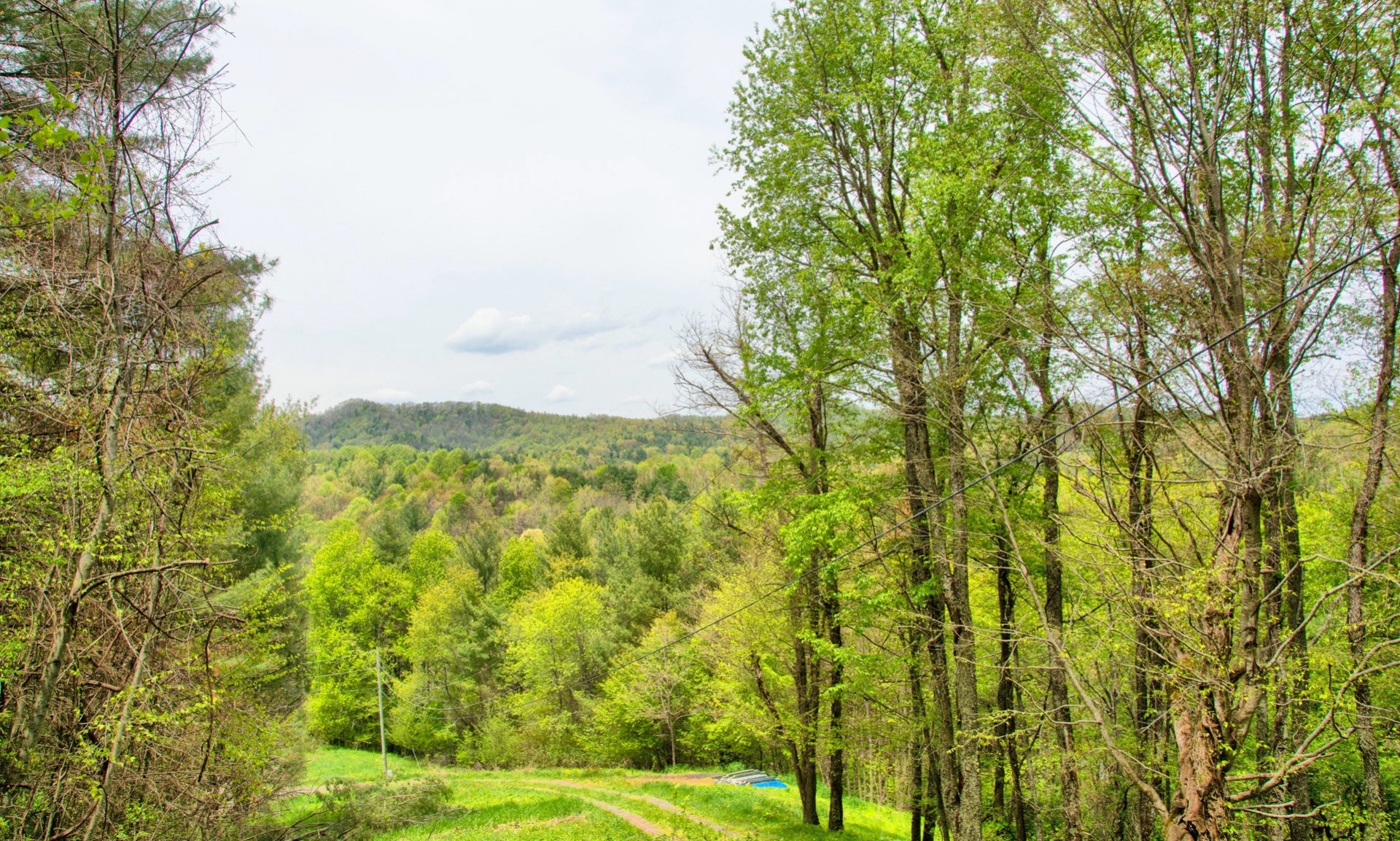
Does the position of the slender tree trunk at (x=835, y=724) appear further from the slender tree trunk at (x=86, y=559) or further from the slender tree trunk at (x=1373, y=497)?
the slender tree trunk at (x=86, y=559)

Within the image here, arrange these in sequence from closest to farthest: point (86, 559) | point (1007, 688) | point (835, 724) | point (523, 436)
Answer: point (86, 559)
point (1007, 688)
point (835, 724)
point (523, 436)

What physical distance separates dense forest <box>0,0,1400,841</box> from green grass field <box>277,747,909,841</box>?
1423mm

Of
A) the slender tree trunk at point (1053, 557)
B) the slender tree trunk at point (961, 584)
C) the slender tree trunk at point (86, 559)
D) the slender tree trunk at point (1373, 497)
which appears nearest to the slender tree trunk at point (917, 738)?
the slender tree trunk at point (961, 584)

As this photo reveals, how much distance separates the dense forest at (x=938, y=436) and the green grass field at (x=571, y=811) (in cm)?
142

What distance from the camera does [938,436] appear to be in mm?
10344

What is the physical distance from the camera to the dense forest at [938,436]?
4617 mm

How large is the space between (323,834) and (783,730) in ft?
27.5

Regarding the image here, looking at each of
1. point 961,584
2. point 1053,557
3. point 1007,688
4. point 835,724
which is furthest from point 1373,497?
point 835,724

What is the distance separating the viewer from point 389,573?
36.7 m

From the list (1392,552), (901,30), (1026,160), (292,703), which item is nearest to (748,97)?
(901,30)

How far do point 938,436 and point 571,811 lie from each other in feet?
37.4

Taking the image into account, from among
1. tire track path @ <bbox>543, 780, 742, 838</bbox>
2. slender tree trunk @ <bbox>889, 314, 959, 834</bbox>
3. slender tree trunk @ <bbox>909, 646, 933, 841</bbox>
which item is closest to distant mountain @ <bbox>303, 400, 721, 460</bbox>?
tire track path @ <bbox>543, 780, 742, 838</bbox>

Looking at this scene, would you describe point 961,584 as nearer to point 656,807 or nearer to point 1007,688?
point 1007,688

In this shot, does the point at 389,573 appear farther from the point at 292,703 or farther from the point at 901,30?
the point at 901,30
